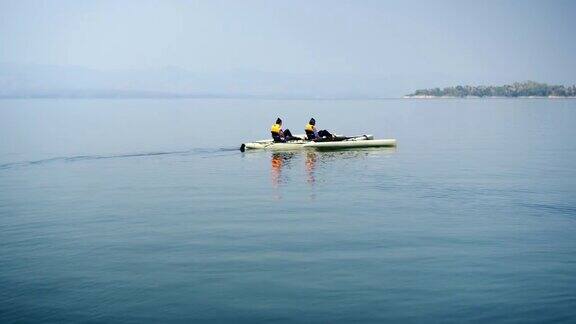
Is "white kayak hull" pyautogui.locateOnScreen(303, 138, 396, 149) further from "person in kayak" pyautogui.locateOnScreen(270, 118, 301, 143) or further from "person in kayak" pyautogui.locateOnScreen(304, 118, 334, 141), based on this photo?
"person in kayak" pyautogui.locateOnScreen(270, 118, 301, 143)

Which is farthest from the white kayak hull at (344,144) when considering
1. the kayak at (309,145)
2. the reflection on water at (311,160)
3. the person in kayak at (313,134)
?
the person in kayak at (313,134)

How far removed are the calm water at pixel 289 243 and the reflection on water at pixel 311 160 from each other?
13.5 inches

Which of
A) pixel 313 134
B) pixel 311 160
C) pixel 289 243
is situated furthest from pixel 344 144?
pixel 289 243

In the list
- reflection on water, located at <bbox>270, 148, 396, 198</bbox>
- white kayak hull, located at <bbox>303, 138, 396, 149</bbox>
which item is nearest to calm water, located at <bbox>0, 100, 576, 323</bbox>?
reflection on water, located at <bbox>270, 148, 396, 198</bbox>

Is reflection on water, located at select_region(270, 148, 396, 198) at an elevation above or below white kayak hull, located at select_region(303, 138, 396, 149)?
below

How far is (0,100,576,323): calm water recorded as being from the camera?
13234mm

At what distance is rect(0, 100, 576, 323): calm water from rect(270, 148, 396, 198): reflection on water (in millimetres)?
342

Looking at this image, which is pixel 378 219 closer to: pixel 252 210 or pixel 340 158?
pixel 252 210

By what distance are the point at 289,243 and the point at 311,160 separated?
21430 mm

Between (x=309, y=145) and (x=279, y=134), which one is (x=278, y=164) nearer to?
(x=309, y=145)

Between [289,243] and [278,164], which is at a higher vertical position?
[278,164]

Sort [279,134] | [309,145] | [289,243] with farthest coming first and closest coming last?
1. [279,134]
2. [309,145]
3. [289,243]

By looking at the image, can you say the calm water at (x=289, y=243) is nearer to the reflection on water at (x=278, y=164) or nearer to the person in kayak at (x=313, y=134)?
the reflection on water at (x=278, y=164)

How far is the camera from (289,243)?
59.9 ft
